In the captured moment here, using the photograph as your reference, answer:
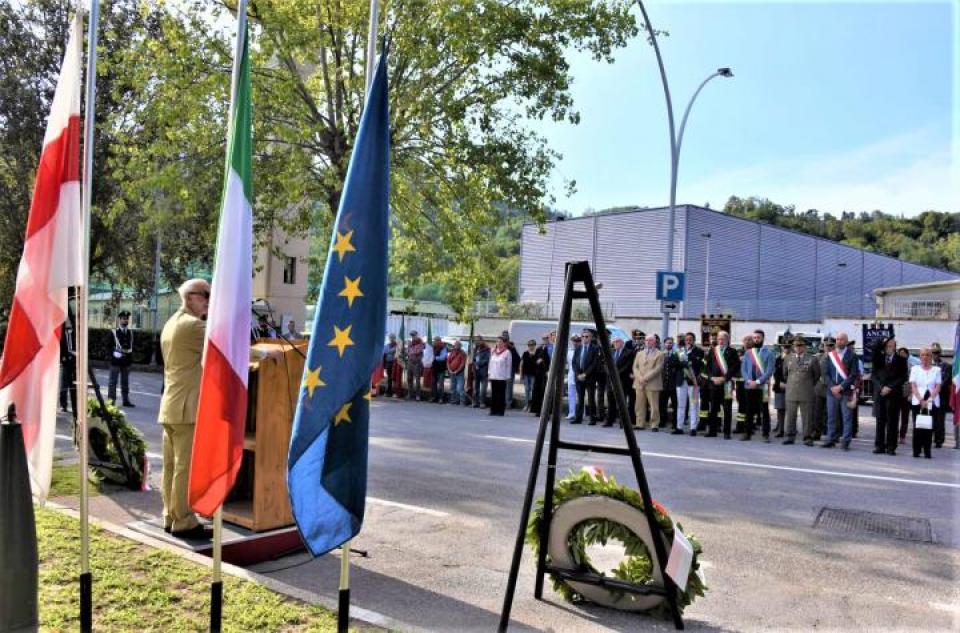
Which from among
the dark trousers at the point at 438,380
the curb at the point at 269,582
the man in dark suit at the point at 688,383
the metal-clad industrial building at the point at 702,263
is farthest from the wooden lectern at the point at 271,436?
the metal-clad industrial building at the point at 702,263

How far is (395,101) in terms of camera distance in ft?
56.9

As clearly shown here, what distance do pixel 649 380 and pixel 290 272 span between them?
88.9ft

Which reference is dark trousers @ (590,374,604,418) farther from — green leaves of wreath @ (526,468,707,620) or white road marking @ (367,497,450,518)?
green leaves of wreath @ (526,468,707,620)

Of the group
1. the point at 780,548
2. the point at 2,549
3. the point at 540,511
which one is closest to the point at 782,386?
the point at 780,548

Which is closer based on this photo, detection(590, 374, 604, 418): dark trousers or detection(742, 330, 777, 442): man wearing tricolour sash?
detection(742, 330, 777, 442): man wearing tricolour sash

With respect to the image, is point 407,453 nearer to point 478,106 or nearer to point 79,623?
point 79,623

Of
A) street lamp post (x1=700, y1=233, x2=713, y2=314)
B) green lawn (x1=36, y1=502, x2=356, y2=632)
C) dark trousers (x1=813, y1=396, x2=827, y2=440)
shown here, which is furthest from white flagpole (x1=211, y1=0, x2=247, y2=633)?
street lamp post (x1=700, y1=233, x2=713, y2=314)

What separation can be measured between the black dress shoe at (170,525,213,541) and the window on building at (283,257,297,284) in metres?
32.3

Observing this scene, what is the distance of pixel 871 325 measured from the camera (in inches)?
1043

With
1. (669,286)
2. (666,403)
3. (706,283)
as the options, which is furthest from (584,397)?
(706,283)

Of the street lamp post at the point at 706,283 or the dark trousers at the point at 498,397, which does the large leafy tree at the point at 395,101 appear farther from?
the street lamp post at the point at 706,283

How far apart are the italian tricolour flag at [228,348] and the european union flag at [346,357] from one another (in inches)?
25.3

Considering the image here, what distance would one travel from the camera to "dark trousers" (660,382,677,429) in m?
15.5

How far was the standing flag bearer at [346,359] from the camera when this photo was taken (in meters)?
3.69
